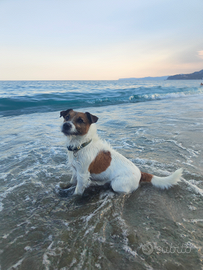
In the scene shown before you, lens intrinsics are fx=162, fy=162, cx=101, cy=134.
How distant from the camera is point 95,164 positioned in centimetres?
309

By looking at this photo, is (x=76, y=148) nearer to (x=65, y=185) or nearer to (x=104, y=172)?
(x=104, y=172)

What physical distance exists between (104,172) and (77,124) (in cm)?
107

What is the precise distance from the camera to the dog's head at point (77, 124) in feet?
9.05

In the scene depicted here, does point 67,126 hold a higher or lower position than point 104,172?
higher

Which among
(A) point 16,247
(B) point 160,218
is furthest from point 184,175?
(A) point 16,247

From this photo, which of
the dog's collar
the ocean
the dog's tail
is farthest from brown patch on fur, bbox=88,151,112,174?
the dog's tail

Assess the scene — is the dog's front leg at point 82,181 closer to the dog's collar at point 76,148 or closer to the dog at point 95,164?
the dog at point 95,164

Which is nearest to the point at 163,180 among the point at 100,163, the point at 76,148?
the point at 100,163

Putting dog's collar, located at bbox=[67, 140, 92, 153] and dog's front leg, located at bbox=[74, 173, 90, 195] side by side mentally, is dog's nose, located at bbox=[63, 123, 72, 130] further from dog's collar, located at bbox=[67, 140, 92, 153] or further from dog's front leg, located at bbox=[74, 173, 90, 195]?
dog's front leg, located at bbox=[74, 173, 90, 195]

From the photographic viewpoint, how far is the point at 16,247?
2.03 metres

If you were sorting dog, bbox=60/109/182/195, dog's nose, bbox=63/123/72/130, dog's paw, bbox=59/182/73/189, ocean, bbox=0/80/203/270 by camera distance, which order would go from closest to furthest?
ocean, bbox=0/80/203/270 → dog's nose, bbox=63/123/72/130 → dog, bbox=60/109/182/195 → dog's paw, bbox=59/182/73/189

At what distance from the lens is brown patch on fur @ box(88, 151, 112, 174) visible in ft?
10.1

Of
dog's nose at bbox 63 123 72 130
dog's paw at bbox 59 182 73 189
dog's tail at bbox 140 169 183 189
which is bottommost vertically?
dog's paw at bbox 59 182 73 189

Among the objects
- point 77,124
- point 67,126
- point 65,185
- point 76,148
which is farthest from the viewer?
point 65,185
